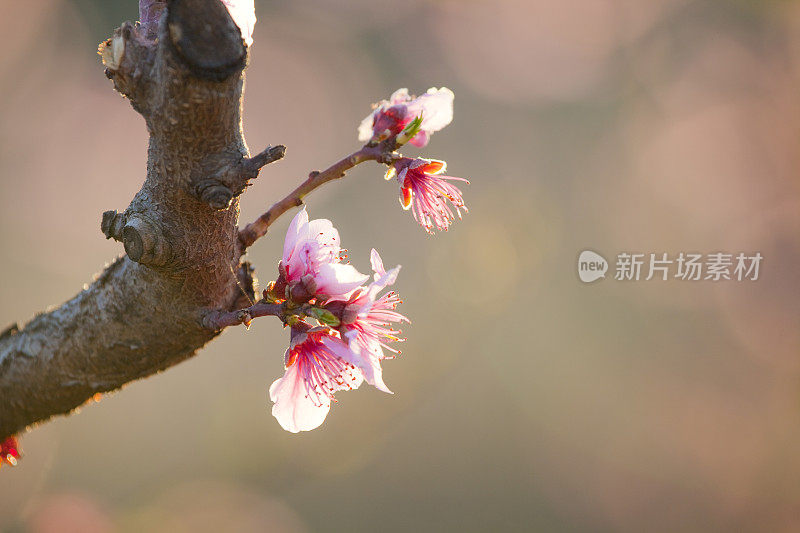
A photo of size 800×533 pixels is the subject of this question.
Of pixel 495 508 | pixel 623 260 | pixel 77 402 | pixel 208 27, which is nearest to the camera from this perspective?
pixel 208 27

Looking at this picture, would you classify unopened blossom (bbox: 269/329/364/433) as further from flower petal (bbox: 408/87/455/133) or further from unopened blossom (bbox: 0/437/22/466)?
unopened blossom (bbox: 0/437/22/466)

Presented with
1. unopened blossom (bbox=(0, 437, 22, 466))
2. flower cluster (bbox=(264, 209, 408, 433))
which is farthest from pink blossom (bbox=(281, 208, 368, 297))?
unopened blossom (bbox=(0, 437, 22, 466))

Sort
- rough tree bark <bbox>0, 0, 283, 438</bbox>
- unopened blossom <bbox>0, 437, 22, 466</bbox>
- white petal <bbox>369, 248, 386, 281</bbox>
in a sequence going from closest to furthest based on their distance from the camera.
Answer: rough tree bark <bbox>0, 0, 283, 438</bbox> < white petal <bbox>369, 248, 386, 281</bbox> < unopened blossom <bbox>0, 437, 22, 466</bbox>

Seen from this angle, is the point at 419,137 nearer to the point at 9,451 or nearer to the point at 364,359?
the point at 364,359

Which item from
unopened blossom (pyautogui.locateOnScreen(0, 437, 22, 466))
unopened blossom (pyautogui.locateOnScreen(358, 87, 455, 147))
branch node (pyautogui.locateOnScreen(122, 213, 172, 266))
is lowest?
unopened blossom (pyautogui.locateOnScreen(0, 437, 22, 466))

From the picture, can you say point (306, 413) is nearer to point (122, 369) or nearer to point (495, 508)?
point (122, 369)

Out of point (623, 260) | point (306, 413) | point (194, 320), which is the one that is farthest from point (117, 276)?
point (623, 260)
